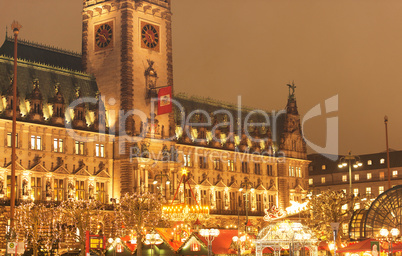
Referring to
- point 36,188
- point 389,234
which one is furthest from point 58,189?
point 389,234

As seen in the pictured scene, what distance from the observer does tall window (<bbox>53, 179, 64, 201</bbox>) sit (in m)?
113

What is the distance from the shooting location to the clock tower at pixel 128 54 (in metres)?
122

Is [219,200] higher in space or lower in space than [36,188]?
lower

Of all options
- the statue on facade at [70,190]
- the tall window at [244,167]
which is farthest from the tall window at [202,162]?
the statue on facade at [70,190]

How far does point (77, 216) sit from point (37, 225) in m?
6.76

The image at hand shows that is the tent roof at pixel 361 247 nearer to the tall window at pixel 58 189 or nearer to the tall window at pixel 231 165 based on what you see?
the tall window at pixel 58 189

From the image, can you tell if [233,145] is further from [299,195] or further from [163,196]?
[163,196]

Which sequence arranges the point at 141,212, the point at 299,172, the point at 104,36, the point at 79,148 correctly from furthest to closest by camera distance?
the point at 299,172 < the point at 104,36 < the point at 79,148 < the point at 141,212

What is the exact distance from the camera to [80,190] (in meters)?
117

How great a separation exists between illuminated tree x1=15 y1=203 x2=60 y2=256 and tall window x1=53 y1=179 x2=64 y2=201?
3524mm

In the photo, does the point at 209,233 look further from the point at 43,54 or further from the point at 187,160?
the point at 187,160

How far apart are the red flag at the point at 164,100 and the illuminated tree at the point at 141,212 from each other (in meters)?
15.9

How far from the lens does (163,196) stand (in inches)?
4889

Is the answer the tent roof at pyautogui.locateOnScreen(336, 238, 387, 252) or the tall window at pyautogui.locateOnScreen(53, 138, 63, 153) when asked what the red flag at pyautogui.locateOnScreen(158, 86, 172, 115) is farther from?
the tent roof at pyautogui.locateOnScreen(336, 238, 387, 252)
